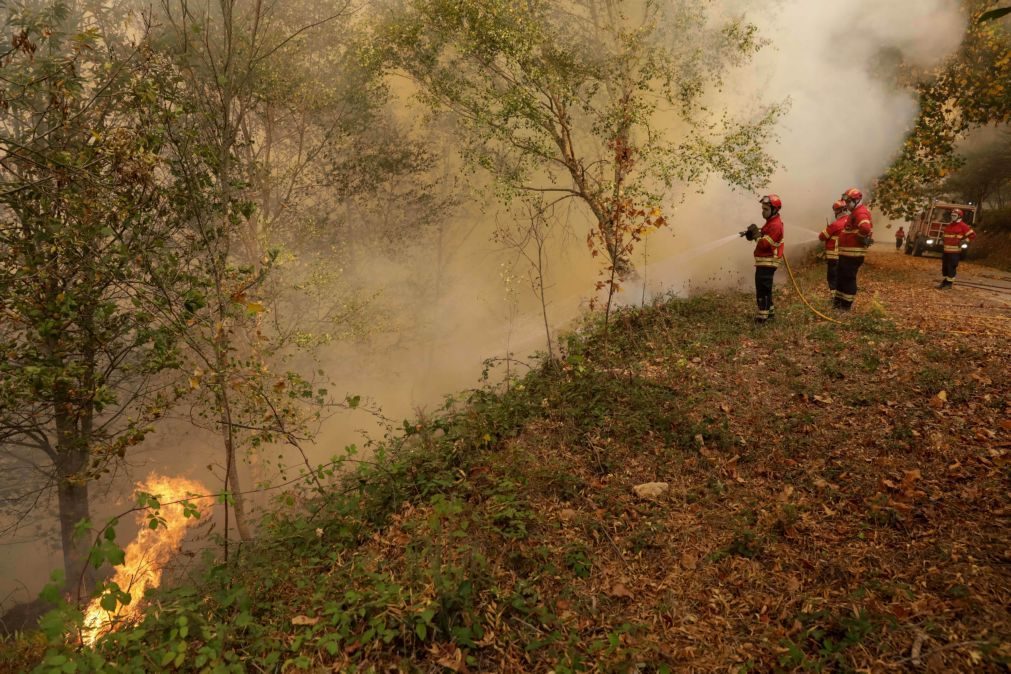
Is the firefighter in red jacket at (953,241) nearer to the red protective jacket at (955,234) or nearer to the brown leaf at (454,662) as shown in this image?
the red protective jacket at (955,234)

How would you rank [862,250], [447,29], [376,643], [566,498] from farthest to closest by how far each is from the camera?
[447,29], [862,250], [566,498], [376,643]

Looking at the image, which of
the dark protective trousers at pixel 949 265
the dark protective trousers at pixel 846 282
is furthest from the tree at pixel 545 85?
the dark protective trousers at pixel 949 265

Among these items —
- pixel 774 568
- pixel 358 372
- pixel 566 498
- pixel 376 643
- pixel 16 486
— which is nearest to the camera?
pixel 376 643

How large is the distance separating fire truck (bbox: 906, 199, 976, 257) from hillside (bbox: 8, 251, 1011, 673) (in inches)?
432

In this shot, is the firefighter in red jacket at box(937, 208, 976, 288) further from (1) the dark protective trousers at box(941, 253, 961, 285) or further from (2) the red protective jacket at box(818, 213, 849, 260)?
(2) the red protective jacket at box(818, 213, 849, 260)

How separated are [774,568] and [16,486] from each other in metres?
21.8

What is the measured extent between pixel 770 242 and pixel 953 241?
18.1ft

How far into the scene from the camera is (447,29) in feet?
38.9

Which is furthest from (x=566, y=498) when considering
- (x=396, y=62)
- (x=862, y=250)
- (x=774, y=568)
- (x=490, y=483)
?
(x=396, y=62)

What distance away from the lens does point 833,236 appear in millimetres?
10219

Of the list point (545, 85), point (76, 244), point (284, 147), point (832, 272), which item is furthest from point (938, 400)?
point (284, 147)

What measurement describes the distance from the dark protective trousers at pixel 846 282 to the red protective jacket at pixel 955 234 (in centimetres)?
367

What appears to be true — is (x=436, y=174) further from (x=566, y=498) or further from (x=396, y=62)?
(x=566, y=498)

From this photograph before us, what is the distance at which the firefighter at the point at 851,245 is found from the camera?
9.18m
